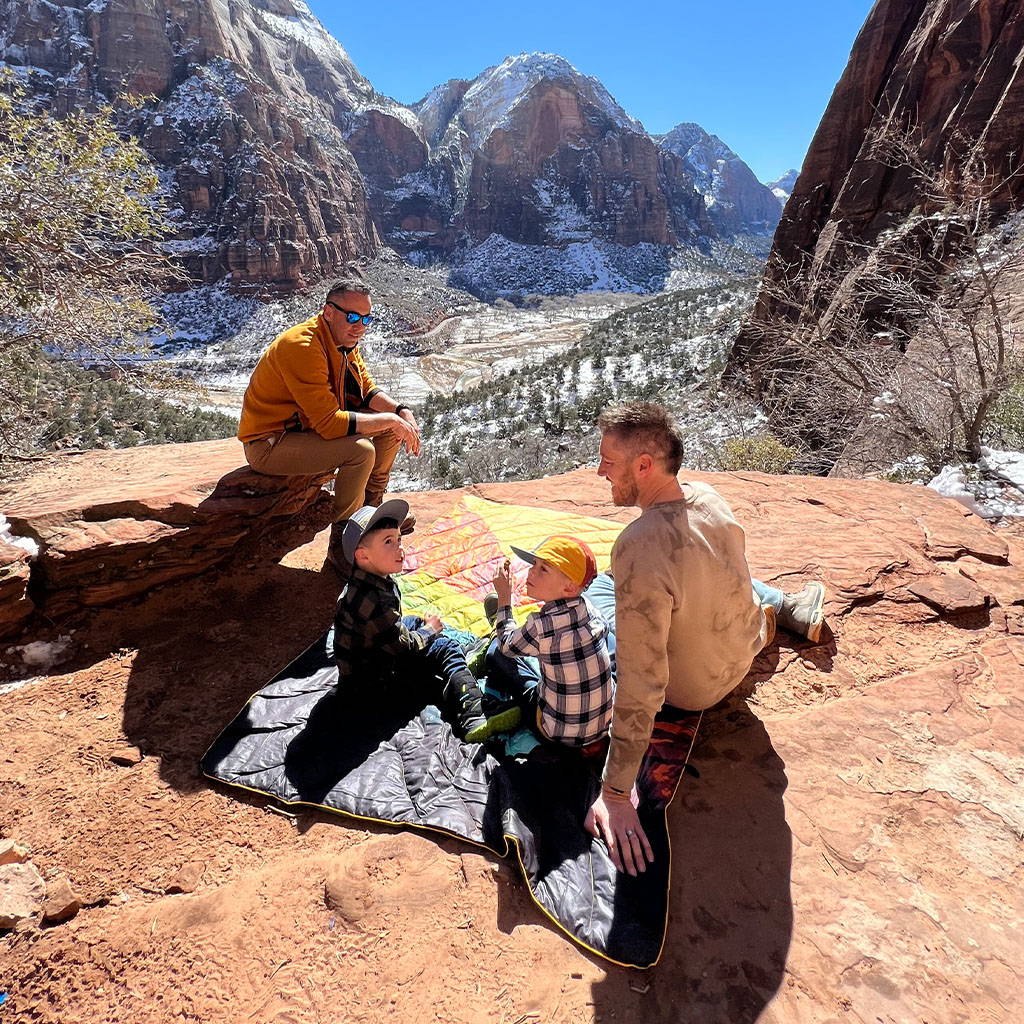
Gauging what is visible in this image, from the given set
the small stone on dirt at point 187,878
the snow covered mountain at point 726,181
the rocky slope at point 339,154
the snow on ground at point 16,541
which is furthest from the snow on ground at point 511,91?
the small stone on dirt at point 187,878

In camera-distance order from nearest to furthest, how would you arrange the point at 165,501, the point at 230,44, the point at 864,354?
the point at 165,501 < the point at 864,354 < the point at 230,44

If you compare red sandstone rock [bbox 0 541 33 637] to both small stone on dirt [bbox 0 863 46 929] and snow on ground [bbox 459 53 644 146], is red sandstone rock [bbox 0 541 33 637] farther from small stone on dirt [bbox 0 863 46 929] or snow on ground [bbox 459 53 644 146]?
snow on ground [bbox 459 53 644 146]

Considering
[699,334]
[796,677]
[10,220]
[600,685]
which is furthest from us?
[699,334]

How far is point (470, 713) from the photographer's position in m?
2.40

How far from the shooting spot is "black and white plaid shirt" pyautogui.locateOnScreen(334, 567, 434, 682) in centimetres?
243

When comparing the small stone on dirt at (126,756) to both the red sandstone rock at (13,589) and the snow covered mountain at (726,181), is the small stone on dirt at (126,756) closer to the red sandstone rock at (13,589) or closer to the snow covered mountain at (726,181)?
the red sandstone rock at (13,589)

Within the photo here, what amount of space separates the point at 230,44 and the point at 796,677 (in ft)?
307

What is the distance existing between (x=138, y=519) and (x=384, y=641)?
5.93 ft

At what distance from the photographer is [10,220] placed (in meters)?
5.95

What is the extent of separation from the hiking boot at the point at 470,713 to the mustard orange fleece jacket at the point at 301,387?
1.66 meters

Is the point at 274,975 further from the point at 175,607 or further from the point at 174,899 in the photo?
the point at 175,607

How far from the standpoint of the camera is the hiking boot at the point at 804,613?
297 cm

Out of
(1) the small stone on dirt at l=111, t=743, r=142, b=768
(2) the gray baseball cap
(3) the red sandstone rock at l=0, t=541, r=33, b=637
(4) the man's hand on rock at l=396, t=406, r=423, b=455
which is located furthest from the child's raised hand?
(3) the red sandstone rock at l=0, t=541, r=33, b=637

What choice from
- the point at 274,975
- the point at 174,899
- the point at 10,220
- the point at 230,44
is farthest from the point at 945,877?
the point at 230,44
